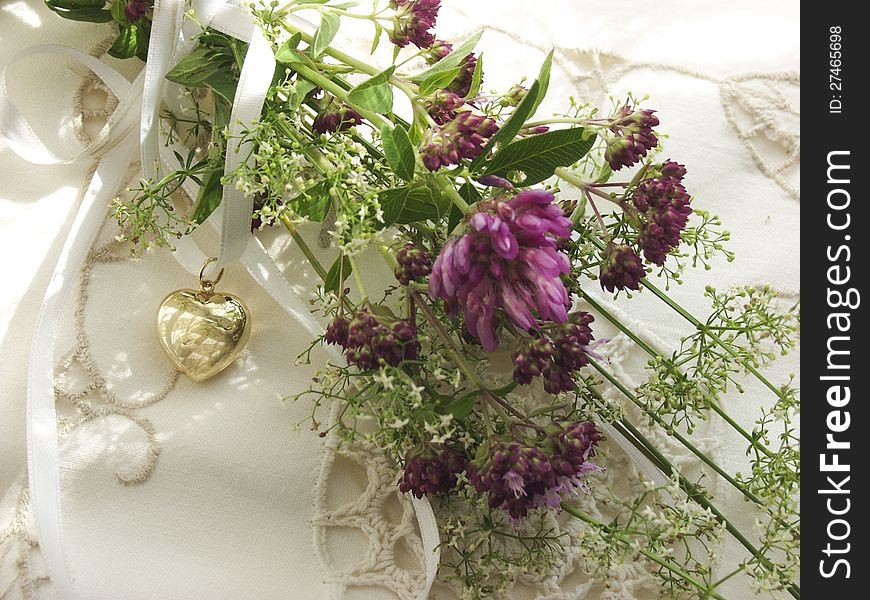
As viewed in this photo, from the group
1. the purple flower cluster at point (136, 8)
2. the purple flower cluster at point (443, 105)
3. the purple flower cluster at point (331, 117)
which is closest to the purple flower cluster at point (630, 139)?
the purple flower cluster at point (443, 105)

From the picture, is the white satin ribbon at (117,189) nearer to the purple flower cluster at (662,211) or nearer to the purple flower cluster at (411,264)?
the purple flower cluster at (411,264)

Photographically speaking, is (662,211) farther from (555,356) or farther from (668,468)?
(668,468)

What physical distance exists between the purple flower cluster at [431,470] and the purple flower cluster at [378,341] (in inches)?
3.6

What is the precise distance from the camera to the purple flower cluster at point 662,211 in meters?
0.67

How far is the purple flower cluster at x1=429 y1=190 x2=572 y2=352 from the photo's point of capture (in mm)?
574

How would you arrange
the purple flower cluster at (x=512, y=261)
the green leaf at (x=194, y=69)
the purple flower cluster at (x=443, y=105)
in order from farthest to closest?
the green leaf at (x=194, y=69), the purple flower cluster at (x=443, y=105), the purple flower cluster at (x=512, y=261)

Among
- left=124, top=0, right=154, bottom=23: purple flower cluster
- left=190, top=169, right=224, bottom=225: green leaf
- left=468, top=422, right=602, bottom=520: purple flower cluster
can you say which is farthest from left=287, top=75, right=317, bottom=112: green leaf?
left=468, top=422, right=602, bottom=520: purple flower cluster

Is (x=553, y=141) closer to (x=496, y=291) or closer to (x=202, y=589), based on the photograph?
(x=496, y=291)

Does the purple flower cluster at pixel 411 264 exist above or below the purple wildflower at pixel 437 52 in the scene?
below

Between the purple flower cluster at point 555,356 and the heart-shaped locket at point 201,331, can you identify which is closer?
the purple flower cluster at point 555,356

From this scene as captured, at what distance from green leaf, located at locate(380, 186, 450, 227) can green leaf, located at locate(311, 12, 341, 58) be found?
0.14 metres

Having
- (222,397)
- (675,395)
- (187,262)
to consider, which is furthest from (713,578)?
(187,262)

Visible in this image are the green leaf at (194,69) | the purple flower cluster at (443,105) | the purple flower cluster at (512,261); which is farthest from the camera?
the green leaf at (194,69)
